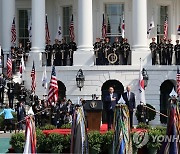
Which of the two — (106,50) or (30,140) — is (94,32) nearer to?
(106,50)

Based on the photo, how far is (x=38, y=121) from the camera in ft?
110

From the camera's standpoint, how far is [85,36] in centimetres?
3991

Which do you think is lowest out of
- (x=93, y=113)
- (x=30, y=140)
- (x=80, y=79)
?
(x=93, y=113)

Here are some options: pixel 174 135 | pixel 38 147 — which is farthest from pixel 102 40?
pixel 174 135

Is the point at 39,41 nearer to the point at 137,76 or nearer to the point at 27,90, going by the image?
the point at 27,90

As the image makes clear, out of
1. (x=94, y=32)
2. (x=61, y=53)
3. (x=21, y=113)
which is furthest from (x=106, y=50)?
(x=21, y=113)

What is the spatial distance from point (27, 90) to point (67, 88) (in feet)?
8.97

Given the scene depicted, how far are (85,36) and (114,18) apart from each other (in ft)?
16.8

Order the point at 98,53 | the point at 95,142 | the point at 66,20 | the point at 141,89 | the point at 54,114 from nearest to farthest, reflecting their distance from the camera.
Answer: the point at 95,142 < the point at 54,114 < the point at 141,89 < the point at 98,53 < the point at 66,20

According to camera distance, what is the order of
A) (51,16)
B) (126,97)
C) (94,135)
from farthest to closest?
(51,16) < (126,97) < (94,135)

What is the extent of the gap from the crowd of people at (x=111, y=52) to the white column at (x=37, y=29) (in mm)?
4494

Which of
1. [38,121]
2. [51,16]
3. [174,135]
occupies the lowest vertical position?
[38,121]

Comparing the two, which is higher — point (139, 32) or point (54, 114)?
point (139, 32)

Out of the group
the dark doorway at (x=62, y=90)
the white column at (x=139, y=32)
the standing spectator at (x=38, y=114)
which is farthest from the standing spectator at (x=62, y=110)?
the white column at (x=139, y=32)
